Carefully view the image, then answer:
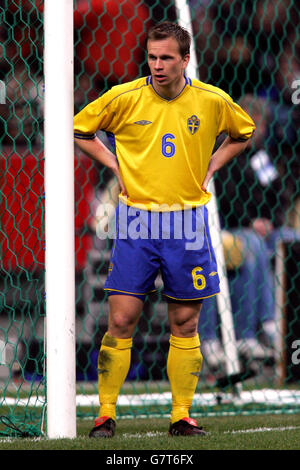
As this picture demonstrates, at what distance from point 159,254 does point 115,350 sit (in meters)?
0.38

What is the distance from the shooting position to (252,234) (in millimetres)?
5715

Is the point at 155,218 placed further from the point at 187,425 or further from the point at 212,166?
the point at 187,425

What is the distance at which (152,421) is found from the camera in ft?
13.0

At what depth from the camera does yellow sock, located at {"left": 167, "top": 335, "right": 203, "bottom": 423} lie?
328 cm

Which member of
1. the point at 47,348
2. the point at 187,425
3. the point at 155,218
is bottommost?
the point at 187,425

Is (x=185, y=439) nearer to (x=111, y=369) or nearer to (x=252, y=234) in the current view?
(x=111, y=369)

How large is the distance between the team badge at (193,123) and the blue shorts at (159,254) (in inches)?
11.4

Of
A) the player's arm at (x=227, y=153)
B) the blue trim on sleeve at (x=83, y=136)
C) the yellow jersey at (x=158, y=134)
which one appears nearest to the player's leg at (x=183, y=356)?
the yellow jersey at (x=158, y=134)

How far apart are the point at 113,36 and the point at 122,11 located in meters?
0.17

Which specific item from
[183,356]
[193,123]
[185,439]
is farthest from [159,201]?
[185,439]
